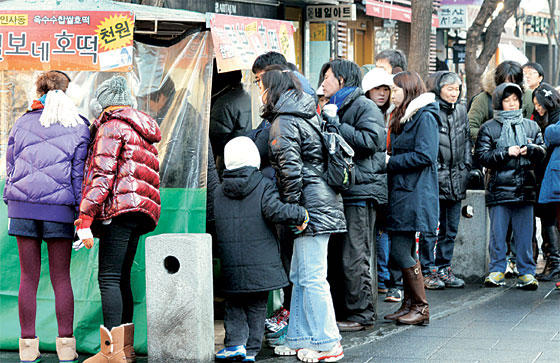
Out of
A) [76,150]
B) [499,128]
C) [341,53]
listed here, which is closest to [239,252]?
[76,150]

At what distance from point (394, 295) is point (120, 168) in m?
3.59

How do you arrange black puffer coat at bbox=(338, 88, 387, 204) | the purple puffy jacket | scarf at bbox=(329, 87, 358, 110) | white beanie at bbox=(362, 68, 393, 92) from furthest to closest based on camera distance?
white beanie at bbox=(362, 68, 393, 92)
scarf at bbox=(329, 87, 358, 110)
black puffer coat at bbox=(338, 88, 387, 204)
the purple puffy jacket

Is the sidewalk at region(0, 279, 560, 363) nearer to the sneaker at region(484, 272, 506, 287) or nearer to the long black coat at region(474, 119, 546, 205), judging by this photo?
the sneaker at region(484, 272, 506, 287)

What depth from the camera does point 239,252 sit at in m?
6.38

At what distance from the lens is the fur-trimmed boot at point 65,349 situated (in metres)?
6.48

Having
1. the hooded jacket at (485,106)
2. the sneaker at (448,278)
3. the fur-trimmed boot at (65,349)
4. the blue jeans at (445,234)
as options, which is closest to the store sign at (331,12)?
the hooded jacket at (485,106)

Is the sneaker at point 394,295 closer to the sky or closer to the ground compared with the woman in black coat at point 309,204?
closer to the ground

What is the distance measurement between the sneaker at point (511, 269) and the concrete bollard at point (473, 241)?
283 mm

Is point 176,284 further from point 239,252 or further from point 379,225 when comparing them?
point 379,225

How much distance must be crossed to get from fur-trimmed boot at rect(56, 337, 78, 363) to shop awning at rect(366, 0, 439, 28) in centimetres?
1452

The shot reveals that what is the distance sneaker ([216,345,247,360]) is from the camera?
6.44 m

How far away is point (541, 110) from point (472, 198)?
1166 mm

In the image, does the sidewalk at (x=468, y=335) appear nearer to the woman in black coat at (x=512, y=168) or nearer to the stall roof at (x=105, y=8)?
the woman in black coat at (x=512, y=168)

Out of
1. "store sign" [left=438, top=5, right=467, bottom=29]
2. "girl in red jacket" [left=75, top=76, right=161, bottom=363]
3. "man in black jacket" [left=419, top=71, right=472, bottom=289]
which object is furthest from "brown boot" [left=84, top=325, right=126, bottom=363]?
"store sign" [left=438, top=5, right=467, bottom=29]
